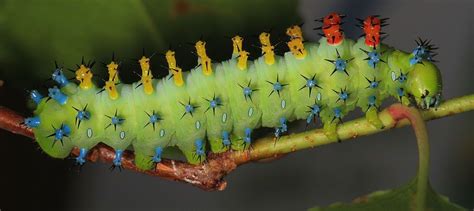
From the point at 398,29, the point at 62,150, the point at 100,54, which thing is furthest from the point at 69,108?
the point at 398,29

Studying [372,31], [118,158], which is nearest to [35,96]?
[118,158]

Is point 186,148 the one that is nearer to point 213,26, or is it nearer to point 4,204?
point 213,26

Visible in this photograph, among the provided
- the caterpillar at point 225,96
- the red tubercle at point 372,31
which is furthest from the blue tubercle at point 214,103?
the red tubercle at point 372,31

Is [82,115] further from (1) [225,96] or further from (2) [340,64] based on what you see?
(2) [340,64]

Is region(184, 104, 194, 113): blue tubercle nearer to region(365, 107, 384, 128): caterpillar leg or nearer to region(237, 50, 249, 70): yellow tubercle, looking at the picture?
region(237, 50, 249, 70): yellow tubercle

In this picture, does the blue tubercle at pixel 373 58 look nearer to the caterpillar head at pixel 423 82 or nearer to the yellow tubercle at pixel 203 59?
the caterpillar head at pixel 423 82

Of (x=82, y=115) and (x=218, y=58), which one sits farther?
(x=218, y=58)
